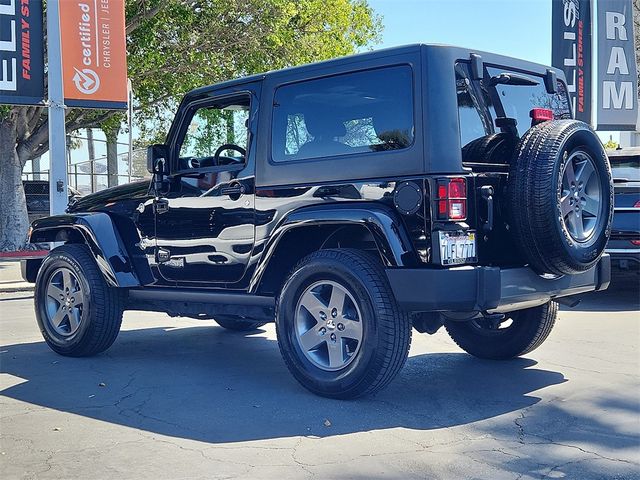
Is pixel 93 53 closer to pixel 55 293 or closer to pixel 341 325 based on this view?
pixel 55 293

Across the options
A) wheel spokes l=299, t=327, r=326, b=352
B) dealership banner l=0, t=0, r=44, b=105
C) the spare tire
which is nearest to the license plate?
the spare tire

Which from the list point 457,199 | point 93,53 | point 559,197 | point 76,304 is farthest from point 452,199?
point 93,53

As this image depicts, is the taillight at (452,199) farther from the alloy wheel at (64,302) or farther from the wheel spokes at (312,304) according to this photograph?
the alloy wheel at (64,302)

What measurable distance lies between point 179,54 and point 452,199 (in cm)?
1452

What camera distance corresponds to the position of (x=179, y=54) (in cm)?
1783

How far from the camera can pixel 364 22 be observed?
22.7 m

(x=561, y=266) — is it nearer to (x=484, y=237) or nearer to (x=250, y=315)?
(x=484, y=237)

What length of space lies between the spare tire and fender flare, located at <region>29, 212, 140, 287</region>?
311cm

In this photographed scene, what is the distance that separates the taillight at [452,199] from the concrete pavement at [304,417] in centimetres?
120

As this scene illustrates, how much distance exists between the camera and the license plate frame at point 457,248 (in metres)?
4.43

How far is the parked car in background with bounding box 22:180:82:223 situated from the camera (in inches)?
844

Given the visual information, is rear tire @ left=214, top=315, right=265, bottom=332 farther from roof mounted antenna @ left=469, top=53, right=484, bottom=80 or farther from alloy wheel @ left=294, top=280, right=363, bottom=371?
roof mounted antenna @ left=469, top=53, right=484, bottom=80

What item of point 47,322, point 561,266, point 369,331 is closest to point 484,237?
point 561,266

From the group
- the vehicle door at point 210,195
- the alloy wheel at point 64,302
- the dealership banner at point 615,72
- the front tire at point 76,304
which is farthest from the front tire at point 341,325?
the dealership banner at point 615,72
